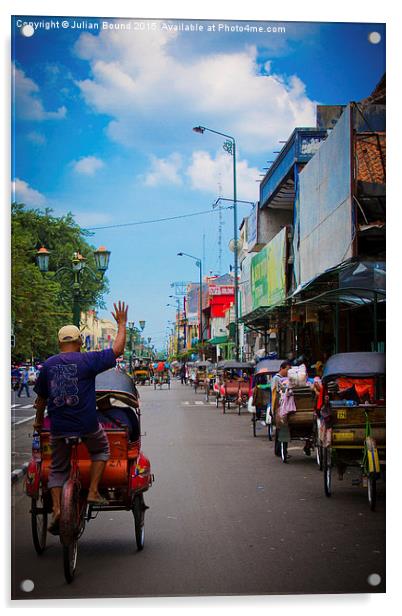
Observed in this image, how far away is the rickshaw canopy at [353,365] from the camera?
9.46 metres

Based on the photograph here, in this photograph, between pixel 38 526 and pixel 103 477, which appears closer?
pixel 103 477

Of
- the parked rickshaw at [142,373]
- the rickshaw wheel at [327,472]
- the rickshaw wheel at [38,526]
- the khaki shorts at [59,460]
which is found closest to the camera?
the khaki shorts at [59,460]

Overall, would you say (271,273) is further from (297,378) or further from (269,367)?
(297,378)

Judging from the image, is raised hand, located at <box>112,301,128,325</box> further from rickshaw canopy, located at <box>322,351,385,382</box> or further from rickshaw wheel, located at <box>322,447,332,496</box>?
rickshaw wheel, located at <box>322,447,332,496</box>

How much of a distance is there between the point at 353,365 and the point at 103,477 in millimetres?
3902

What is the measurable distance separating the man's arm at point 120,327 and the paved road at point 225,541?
4.94 ft

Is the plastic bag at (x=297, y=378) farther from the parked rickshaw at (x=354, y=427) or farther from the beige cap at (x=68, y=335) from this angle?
the beige cap at (x=68, y=335)

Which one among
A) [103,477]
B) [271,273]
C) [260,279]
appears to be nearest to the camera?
[103,477]

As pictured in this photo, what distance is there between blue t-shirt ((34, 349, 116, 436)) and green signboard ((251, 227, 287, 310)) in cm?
1655

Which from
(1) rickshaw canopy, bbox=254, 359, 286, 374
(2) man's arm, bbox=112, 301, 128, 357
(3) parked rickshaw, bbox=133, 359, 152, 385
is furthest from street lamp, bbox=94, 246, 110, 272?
(3) parked rickshaw, bbox=133, 359, 152, 385

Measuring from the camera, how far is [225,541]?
24.5 ft

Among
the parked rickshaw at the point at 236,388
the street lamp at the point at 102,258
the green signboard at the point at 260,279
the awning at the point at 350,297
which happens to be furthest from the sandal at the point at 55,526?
the green signboard at the point at 260,279

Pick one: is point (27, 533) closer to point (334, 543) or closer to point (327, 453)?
point (334, 543)

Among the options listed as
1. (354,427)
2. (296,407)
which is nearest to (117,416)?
(354,427)
